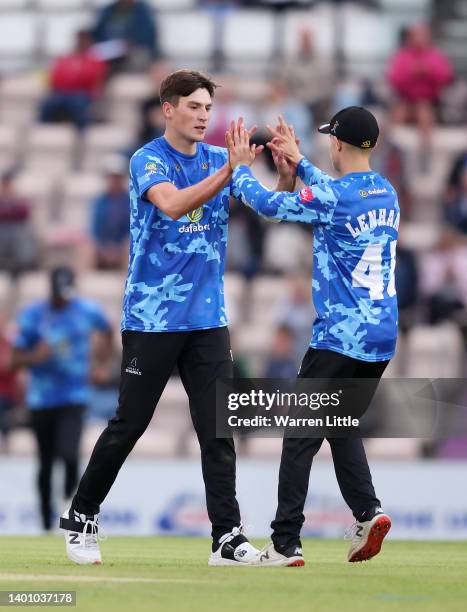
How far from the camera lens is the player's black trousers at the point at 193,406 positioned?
837 cm

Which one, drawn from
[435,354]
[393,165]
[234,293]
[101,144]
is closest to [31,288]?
[234,293]

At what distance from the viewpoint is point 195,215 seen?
8406 millimetres

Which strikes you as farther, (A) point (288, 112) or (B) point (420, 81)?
(B) point (420, 81)

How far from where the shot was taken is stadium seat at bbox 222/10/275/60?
2062 centimetres

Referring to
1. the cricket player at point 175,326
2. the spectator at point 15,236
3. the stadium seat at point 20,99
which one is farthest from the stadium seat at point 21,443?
the cricket player at point 175,326

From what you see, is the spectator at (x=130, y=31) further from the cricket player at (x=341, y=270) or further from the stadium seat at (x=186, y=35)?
the cricket player at (x=341, y=270)

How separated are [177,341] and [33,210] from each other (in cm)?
1058

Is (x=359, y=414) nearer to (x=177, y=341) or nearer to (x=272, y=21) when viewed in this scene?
(x=177, y=341)

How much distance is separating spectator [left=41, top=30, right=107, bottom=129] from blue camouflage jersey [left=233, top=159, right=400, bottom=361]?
1215 centimetres

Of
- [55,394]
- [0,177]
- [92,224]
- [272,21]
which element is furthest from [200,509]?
[272,21]

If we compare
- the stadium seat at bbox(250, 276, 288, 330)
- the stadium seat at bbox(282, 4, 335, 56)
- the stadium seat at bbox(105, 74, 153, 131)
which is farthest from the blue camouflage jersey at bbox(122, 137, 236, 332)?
the stadium seat at bbox(282, 4, 335, 56)

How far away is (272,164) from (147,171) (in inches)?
399

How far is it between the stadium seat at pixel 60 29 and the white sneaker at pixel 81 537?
13.5 metres

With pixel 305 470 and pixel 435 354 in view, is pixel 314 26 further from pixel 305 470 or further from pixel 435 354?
pixel 305 470
